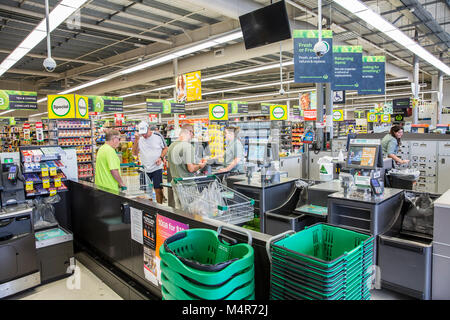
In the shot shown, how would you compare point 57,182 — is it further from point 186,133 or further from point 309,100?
point 309,100

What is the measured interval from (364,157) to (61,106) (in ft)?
28.1

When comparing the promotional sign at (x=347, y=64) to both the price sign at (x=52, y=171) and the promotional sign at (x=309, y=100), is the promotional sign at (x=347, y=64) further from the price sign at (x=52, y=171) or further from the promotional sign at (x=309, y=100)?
the price sign at (x=52, y=171)

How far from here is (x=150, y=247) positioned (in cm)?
246

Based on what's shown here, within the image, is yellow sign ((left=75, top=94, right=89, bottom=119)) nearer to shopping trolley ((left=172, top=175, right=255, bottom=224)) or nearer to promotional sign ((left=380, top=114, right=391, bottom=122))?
shopping trolley ((left=172, top=175, right=255, bottom=224))

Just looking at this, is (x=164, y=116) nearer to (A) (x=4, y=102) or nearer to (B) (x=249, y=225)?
(A) (x=4, y=102)

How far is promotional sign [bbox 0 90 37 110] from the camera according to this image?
1281 cm

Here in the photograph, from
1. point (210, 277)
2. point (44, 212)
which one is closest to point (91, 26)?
point (44, 212)

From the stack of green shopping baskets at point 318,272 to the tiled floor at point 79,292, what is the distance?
230 cm

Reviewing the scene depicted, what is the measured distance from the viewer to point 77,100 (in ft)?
30.4

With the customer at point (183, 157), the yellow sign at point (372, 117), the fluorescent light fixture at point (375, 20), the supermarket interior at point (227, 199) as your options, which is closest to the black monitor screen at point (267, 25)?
the supermarket interior at point (227, 199)

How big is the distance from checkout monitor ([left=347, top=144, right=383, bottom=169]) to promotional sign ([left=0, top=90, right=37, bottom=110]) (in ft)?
46.6

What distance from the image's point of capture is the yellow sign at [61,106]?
8.86 meters

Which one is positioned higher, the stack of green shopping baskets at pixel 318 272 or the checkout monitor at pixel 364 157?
the checkout monitor at pixel 364 157
